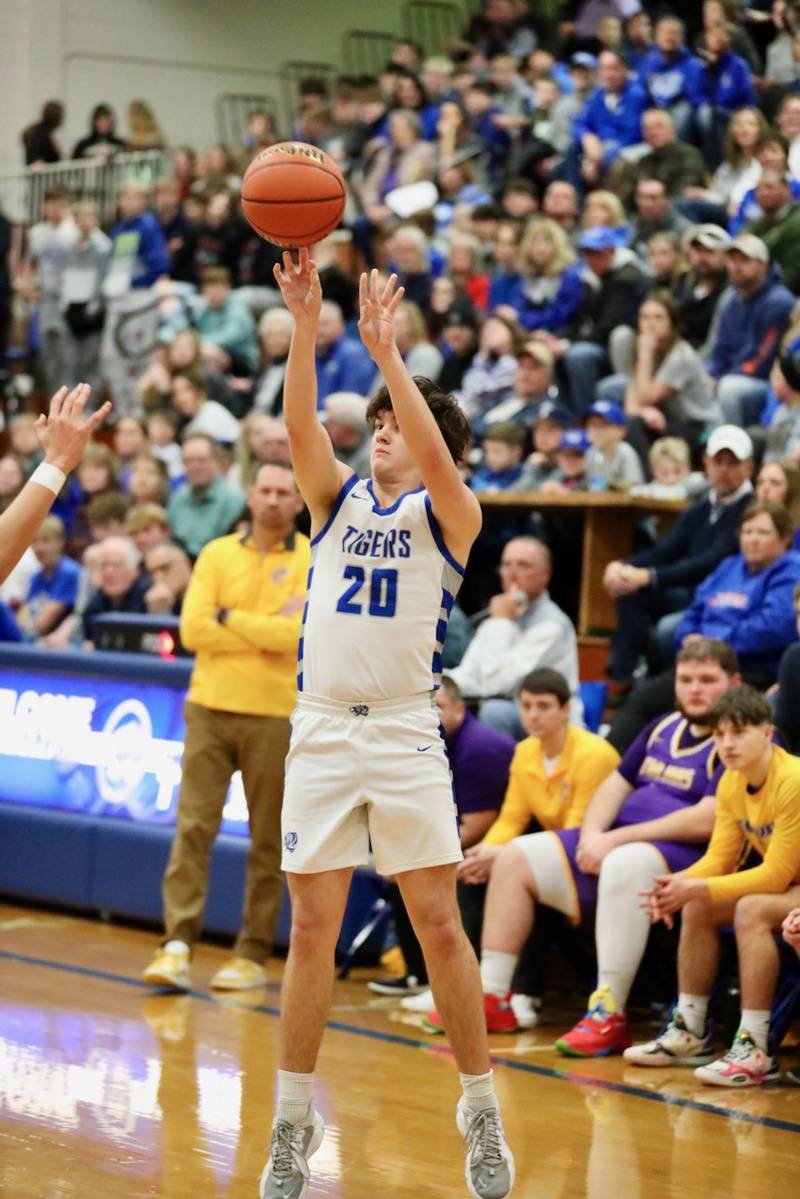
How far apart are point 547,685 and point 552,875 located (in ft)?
2.53

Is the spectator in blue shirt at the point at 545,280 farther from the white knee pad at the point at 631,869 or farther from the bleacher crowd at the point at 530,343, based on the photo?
the white knee pad at the point at 631,869

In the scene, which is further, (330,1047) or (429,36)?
(429,36)

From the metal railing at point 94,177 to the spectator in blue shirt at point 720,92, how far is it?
6999 mm

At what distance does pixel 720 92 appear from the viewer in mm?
13641

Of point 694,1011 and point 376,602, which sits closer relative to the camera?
point 376,602

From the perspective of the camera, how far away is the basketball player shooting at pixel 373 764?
454cm

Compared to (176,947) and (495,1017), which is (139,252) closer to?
(176,947)

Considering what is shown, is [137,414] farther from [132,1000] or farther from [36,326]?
[132,1000]

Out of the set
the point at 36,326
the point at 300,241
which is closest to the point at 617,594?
the point at 300,241

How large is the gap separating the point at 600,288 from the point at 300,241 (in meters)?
7.08

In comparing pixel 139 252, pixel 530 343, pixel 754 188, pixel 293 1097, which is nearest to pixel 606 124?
pixel 754 188

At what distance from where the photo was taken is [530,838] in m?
7.06

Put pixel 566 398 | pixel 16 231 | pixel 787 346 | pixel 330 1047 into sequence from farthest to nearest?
pixel 16 231
pixel 566 398
pixel 787 346
pixel 330 1047

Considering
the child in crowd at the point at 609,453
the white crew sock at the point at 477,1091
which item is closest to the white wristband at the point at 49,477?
the white crew sock at the point at 477,1091
